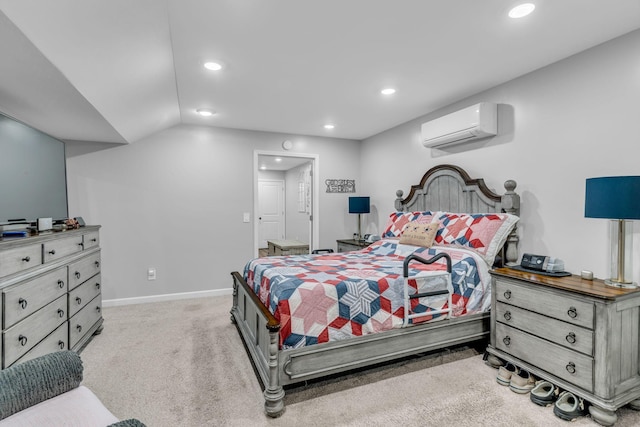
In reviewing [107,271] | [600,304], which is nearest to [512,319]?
[600,304]

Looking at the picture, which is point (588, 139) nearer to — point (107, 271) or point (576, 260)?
point (576, 260)

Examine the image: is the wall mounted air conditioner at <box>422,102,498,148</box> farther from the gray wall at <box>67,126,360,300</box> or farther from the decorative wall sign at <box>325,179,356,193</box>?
the gray wall at <box>67,126,360,300</box>

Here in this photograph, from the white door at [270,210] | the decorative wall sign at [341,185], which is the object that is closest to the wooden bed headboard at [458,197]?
the decorative wall sign at [341,185]

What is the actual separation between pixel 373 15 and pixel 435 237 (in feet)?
6.78

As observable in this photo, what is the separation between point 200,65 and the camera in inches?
101

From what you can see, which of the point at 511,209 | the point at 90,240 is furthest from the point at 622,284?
the point at 90,240

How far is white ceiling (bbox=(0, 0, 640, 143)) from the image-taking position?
5.72 feet

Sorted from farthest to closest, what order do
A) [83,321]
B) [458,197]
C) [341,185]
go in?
1. [341,185]
2. [458,197]
3. [83,321]

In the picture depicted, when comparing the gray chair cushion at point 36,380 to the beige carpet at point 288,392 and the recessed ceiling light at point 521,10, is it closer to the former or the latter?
the beige carpet at point 288,392

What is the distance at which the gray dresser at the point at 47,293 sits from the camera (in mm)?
1705

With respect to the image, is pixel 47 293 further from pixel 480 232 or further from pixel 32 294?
pixel 480 232

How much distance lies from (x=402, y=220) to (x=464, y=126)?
3.97 feet

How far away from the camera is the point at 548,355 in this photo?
207cm

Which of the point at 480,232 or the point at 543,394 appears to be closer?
the point at 543,394
